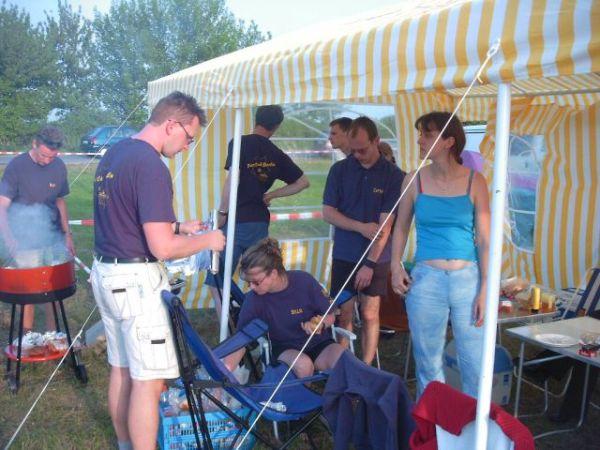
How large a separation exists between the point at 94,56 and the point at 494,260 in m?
28.8

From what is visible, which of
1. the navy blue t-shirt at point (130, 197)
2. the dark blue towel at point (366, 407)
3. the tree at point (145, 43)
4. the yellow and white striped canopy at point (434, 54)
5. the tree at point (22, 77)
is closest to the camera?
the yellow and white striped canopy at point (434, 54)

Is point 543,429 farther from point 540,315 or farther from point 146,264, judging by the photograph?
point 146,264

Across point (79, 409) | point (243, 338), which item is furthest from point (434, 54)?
point (79, 409)

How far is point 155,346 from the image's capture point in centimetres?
244

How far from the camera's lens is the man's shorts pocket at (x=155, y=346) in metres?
2.42

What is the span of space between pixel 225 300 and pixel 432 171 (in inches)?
62.0

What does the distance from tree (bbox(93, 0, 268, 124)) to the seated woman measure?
23495 mm

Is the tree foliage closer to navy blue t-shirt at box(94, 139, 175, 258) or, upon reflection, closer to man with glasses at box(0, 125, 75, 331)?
man with glasses at box(0, 125, 75, 331)

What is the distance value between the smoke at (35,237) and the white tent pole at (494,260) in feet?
9.73

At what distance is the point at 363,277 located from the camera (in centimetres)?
353

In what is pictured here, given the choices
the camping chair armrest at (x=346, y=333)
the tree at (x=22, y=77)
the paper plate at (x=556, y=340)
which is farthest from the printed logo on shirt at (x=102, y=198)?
the tree at (x=22, y=77)

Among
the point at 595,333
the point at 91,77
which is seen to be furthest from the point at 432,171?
the point at 91,77

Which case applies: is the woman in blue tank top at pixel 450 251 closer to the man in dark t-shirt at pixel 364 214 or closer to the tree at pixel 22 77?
the man in dark t-shirt at pixel 364 214

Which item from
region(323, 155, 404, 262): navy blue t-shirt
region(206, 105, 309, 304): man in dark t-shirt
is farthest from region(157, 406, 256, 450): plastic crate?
region(206, 105, 309, 304): man in dark t-shirt
